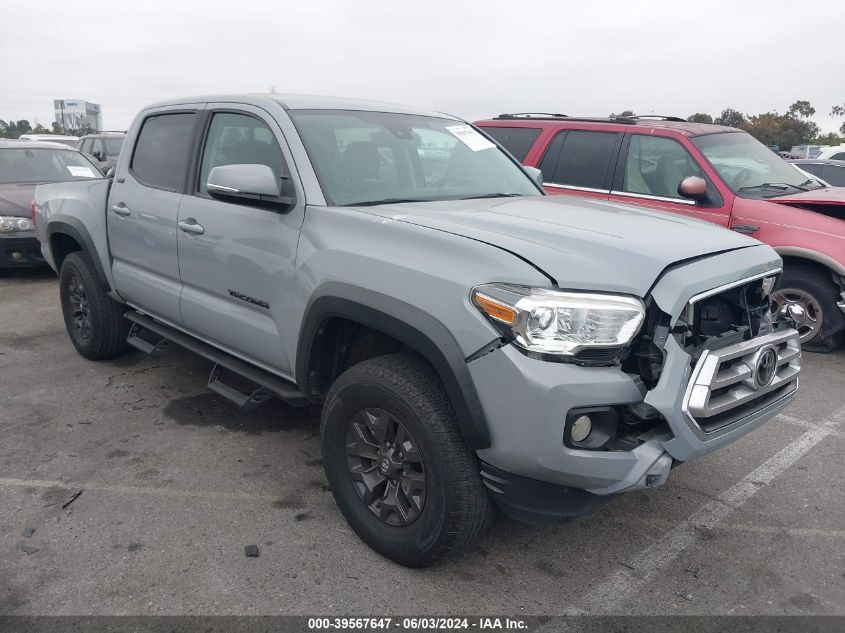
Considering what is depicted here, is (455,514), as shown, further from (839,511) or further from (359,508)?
(839,511)

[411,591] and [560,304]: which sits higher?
[560,304]

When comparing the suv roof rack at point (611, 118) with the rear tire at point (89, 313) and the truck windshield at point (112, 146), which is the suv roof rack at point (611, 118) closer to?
the rear tire at point (89, 313)

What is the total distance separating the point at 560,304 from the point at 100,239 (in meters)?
3.59

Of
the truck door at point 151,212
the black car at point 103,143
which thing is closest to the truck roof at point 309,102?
the truck door at point 151,212

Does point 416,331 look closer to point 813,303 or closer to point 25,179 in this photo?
point 813,303

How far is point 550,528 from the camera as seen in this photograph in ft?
10.4

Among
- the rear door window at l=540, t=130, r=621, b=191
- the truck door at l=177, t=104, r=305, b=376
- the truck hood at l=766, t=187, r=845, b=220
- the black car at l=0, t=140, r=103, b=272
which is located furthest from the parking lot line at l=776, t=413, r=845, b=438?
the black car at l=0, t=140, r=103, b=272

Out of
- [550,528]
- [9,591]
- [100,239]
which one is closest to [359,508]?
[550,528]

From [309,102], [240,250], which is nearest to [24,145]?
[309,102]

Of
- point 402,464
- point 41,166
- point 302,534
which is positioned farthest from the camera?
point 41,166

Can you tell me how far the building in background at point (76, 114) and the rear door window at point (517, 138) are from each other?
52.8m

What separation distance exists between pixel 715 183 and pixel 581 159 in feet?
3.95

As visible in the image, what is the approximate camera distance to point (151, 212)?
4109mm

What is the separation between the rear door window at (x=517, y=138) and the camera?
6766 mm
